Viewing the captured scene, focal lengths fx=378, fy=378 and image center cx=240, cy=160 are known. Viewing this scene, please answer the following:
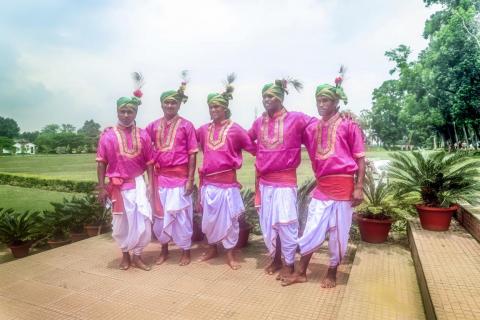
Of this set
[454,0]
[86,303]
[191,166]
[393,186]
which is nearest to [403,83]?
[454,0]

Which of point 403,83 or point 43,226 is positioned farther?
point 403,83

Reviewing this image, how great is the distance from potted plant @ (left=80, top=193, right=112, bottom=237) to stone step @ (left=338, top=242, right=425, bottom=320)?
4030mm

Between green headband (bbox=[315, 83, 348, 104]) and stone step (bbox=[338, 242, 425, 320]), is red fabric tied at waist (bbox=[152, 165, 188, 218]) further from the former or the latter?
stone step (bbox=[338, 242, 425, 320])

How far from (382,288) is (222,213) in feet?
6.63

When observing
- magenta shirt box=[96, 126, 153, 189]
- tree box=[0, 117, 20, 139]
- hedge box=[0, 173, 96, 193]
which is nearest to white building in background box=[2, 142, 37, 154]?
tree box=[0, 117, 20, 139]

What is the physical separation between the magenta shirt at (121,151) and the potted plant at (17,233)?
2.14m

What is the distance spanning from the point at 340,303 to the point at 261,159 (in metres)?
1.75

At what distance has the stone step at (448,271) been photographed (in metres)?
2.84

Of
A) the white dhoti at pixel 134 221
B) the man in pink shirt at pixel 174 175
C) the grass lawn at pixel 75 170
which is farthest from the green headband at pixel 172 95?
the grass lawn at pixel 75 170

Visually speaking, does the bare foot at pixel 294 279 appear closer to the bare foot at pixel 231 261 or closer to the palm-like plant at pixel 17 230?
the bare foot at pixel 231 261

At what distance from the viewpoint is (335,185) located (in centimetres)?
394

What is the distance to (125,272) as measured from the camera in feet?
14.6

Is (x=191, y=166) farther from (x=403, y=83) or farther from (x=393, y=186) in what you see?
(x=403, y=83)

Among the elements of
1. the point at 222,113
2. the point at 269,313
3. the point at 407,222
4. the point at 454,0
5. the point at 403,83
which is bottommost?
the point at 269,313
